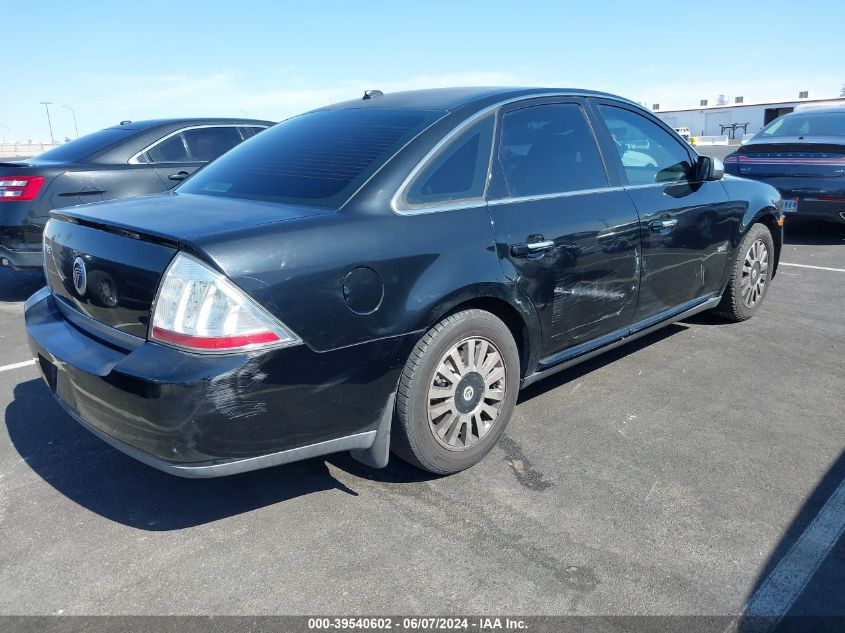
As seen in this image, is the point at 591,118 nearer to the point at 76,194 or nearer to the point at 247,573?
the point at 247,573

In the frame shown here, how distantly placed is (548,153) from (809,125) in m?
6.91

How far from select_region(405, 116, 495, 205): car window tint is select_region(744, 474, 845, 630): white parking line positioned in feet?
6.03

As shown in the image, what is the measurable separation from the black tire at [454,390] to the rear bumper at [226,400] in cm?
10

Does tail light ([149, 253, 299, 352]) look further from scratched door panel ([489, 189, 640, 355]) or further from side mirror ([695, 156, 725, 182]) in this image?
side mirror ([695, 156, 725, 182])

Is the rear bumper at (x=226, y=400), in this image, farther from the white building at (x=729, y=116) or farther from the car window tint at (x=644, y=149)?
the white building at (x=729, y=116)

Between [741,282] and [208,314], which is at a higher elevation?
[208,314]

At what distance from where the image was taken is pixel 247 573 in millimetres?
2408

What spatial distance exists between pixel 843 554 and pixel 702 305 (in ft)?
7.79

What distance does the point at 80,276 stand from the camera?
105 inches

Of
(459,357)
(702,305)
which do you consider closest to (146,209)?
(459,357)

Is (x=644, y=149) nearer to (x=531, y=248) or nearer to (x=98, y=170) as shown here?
(x=531, y=248)

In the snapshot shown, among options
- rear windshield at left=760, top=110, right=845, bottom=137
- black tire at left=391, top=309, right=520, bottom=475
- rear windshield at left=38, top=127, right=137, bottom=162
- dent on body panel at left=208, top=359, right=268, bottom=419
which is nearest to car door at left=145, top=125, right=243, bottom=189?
rear windshield at left=38, top=127, right=137, bottom=162

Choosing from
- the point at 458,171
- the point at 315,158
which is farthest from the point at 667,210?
the point at 315,158

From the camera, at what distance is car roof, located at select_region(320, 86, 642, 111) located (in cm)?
320
